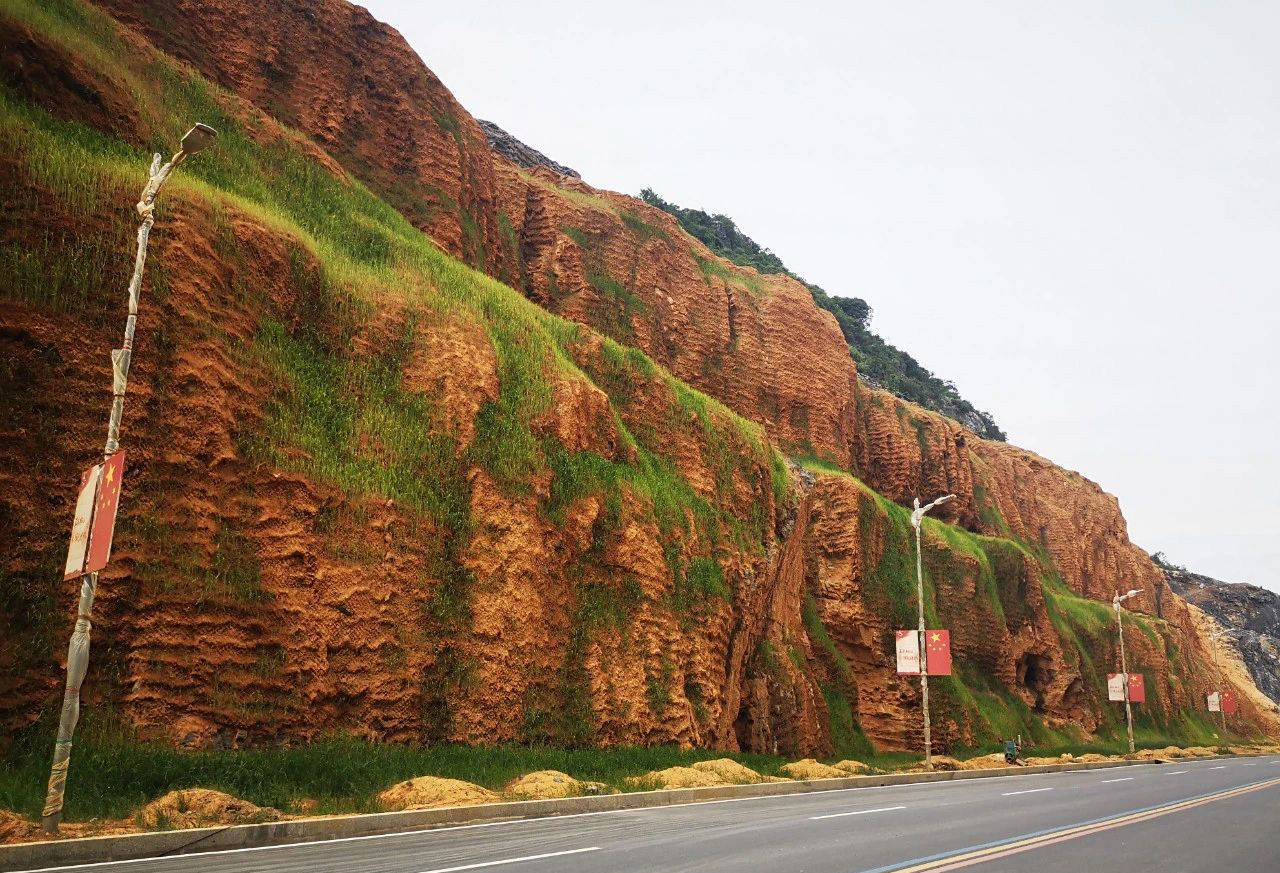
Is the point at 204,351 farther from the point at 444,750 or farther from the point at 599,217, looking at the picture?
the point at 599,217

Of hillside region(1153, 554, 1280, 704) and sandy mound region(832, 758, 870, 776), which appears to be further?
hillside region(1153, 554, 1280, 704)

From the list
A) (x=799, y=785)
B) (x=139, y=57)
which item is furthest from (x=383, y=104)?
(x=799, y=785)

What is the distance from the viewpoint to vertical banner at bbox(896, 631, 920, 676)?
29047 mm

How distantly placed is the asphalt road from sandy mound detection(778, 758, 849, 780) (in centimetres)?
672

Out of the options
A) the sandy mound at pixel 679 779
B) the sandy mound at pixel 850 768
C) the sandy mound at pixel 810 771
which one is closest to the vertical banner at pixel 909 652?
the sandy mound at pixel 850 768

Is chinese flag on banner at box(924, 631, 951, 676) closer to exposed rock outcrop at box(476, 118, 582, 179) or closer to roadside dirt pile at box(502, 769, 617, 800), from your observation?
roadside dirt pile at box(502, 769, 617, 800)

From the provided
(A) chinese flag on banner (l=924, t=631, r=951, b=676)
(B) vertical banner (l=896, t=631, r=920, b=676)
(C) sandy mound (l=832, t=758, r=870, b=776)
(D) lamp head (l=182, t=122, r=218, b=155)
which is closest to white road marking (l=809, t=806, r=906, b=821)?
(C) sandy mound (l=832, t=758, r=870, b=776)

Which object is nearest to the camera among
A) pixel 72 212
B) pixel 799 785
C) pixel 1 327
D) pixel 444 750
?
pixel 1 327

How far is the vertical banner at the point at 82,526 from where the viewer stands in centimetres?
1145

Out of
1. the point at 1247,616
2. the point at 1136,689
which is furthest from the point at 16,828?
the point at 1247,616

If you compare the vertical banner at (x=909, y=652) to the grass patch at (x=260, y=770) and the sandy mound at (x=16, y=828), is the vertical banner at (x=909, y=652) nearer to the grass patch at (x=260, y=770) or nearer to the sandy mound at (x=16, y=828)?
the grass patch at (x=260, y=770)

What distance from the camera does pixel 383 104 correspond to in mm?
35531

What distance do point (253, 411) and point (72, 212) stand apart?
4.71m

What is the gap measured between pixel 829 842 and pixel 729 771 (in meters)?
10.8
